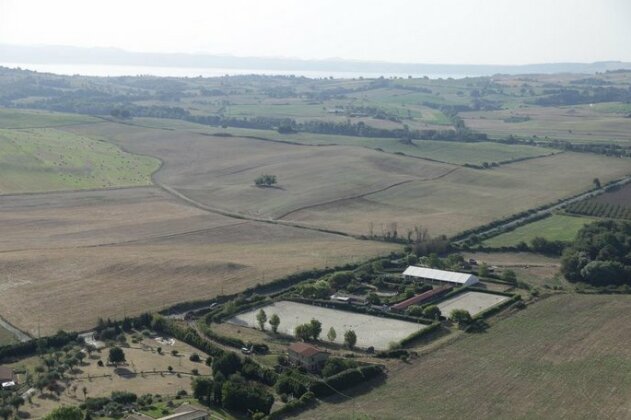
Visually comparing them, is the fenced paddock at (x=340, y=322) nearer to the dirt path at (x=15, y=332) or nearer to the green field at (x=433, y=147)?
the dirt path at (x=15, y=332)

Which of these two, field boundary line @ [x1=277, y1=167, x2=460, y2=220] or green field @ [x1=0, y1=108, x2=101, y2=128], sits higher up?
green field @ [x1=0, y1=108, x2=101, y2=128]

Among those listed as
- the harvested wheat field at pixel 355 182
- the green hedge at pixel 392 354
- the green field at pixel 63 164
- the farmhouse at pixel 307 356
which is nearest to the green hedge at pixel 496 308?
the green hedge at pixel 392 354

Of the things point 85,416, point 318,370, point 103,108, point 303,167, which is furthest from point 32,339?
point 103,108

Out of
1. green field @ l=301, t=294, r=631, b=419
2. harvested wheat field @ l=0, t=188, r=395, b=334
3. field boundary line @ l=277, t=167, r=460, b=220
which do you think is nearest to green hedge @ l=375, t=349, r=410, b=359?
green field @ l=301, t=294, r=631, b=419

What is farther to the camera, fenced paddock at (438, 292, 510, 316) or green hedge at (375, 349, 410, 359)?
fenced paddock at (438, 292, 510, 316)

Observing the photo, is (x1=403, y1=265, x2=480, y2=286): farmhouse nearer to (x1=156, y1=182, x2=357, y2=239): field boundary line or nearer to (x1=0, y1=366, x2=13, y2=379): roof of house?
(x1=156, y1=182, x2=357, y2=239): field boundary line

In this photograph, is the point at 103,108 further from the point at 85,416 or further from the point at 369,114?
the point at 85,416
